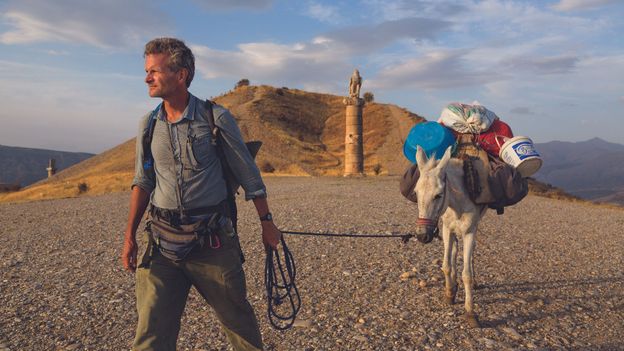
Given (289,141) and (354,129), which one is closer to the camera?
(354,129)

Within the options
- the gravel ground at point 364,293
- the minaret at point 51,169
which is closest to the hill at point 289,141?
the minaret at point 51,169

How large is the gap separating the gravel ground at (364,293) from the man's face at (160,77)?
3103 mm

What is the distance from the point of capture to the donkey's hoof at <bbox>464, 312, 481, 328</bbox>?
233 inches

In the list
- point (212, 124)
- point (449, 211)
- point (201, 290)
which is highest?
point (212, 124)

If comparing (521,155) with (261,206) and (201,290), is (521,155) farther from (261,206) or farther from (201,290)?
(201,290)

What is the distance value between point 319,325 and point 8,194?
38426mm

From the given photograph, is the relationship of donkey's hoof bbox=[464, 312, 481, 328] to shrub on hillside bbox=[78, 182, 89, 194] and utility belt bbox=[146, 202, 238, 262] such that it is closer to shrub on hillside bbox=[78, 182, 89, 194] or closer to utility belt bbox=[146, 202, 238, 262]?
utility belt bbox=[146, 202, 238, 262]

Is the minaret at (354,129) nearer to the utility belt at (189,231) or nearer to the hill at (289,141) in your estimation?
the hill at (289,141)

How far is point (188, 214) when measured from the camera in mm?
3410

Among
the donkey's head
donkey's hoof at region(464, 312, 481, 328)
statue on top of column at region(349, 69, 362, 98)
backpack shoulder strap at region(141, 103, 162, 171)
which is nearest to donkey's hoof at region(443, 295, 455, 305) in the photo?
donkey's hoof at region(464, 312, 481, 328)

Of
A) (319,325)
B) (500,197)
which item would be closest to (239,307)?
(319,325)

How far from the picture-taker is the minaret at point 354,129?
33.8 m

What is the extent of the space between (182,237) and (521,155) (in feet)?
14.8

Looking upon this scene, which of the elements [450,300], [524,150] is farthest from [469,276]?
[524,150]
